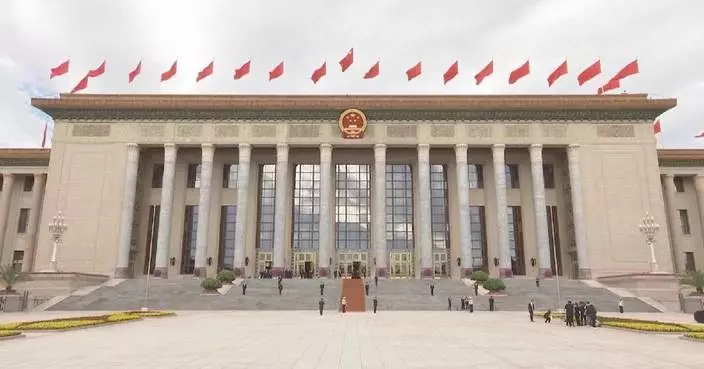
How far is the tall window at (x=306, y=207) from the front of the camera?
46.5m

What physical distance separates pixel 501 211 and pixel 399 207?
382 inches

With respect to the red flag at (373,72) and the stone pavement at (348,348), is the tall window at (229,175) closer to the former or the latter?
the red flag at (373,72)

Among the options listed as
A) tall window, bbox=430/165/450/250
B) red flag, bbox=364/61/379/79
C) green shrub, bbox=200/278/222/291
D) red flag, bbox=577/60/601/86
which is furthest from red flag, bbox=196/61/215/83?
red flag, bbox=577/60/601/86

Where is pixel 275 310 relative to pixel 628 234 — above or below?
below

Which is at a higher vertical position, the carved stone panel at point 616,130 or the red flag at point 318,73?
the red flag at point 318,73

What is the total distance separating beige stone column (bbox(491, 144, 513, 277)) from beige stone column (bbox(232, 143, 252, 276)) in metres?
22.5

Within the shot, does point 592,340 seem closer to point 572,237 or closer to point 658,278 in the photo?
point 658,278

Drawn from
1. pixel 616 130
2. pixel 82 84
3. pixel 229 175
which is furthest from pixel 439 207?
pixel 82 84

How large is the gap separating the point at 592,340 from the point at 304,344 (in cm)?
882

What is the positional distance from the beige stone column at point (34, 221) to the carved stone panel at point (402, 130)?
3528 centimetres

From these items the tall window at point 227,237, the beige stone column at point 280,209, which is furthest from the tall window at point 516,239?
the tall window at point 227,237

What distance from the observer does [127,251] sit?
41.9 meters

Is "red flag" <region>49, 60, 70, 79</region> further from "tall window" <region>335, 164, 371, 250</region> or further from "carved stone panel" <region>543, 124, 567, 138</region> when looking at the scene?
"carved stone panel" <region>543, 124, 567, 138</region>

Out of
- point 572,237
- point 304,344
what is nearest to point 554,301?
point 572,237
